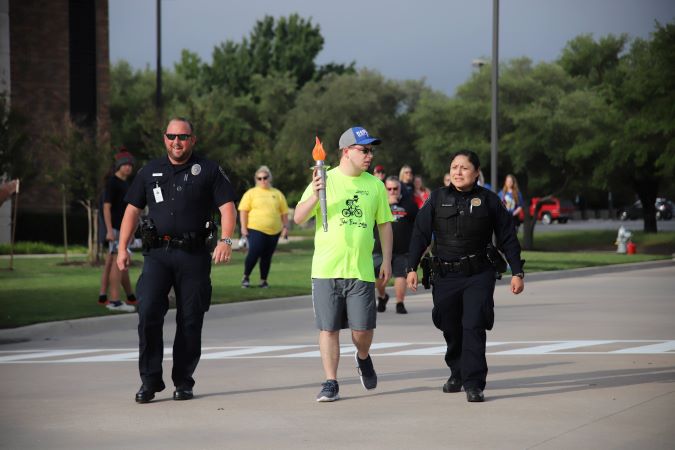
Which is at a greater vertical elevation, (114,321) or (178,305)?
(178,305)

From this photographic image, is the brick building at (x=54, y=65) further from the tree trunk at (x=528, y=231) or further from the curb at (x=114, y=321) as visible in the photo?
the curb at (x=114, y=321)

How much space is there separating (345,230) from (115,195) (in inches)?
291

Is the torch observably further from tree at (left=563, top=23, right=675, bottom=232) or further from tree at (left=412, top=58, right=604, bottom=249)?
tree at (left=412, top=58, right=604, bottom=249)

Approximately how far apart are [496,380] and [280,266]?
17.5 meters

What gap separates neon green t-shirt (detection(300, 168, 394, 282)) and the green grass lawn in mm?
6285

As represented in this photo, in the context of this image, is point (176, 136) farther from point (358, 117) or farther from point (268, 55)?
point (268, 55)

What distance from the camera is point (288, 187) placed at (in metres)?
Answer: 38.8

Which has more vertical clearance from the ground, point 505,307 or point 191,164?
point 191,164

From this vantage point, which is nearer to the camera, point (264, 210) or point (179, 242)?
point (179, 242)

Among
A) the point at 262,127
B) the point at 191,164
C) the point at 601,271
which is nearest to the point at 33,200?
the point at 601,271

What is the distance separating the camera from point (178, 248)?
30.0 ft

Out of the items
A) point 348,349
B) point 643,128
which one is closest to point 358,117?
point 643,128

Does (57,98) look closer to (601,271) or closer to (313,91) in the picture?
(601,271)

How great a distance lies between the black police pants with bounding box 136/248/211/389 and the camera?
358 inches
